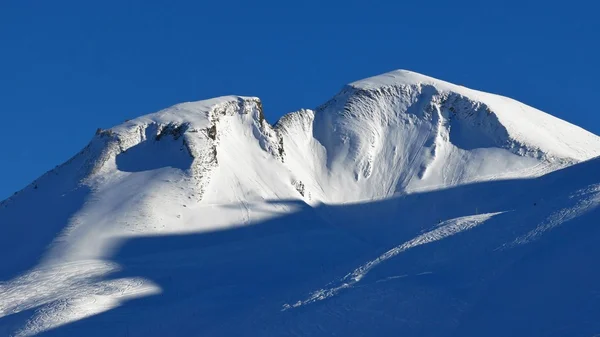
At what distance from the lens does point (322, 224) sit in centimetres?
5444

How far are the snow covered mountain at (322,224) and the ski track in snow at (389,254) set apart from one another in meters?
0.10

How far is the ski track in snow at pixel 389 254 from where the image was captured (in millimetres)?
31141

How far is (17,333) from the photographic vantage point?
36.2m

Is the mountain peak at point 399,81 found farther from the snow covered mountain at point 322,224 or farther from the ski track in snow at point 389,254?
the ski track in snow at point 389,254

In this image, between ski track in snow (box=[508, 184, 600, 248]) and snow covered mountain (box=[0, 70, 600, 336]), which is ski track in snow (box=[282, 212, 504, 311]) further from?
ski track in snow (box=[508, 184, 600, 248])

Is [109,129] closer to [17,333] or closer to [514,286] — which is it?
[17,333]

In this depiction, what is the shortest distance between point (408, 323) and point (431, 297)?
1416 mm

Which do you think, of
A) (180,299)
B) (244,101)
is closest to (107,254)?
(180,299)

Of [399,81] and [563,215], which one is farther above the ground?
[399,81]

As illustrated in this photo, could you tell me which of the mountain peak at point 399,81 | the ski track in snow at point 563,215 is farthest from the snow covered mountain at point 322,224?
the mountain peak at point 399,81

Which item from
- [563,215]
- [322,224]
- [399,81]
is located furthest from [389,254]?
[399,81]

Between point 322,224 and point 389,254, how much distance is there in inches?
815

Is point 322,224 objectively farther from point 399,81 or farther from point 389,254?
point 389,254

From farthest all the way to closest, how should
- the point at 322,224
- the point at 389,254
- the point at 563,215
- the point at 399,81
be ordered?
the point at 399,81, the point at 322,224, the point at 389,254, the point at 563,215
